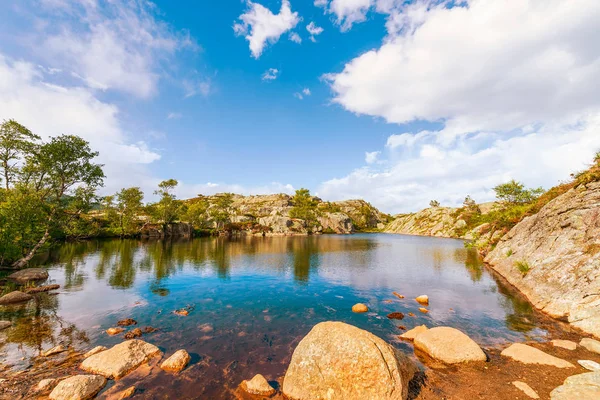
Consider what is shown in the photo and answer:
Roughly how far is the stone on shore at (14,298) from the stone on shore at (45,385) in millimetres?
22693

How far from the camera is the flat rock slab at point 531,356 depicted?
15.1 meters

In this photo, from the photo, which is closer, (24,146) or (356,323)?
(356,323)

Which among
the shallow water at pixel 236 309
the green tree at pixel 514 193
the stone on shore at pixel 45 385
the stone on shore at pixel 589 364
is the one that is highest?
the green tree at pixel 514 193

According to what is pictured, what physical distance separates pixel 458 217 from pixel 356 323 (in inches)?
7085

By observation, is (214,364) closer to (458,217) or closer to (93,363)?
(93,363)

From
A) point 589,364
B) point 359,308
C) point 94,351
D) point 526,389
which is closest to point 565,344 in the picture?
point 589,364

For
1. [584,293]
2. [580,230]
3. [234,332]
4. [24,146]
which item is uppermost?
[24,146]

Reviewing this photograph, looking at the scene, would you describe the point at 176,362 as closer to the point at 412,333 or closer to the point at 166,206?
the point at 412,333

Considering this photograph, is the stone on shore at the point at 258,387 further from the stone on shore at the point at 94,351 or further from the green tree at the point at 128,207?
the green tree at the point at 128,207

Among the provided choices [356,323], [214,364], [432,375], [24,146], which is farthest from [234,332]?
[24,146]

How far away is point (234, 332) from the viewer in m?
21.8

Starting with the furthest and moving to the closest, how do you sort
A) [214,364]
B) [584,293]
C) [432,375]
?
[584,293] → [214,364] → [432,375]

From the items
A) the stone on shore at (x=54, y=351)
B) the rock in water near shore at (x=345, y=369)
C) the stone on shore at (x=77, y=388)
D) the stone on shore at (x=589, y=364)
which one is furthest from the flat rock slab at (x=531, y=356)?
the stone on shore at (x=54, y=351)

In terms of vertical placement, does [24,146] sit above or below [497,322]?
above
